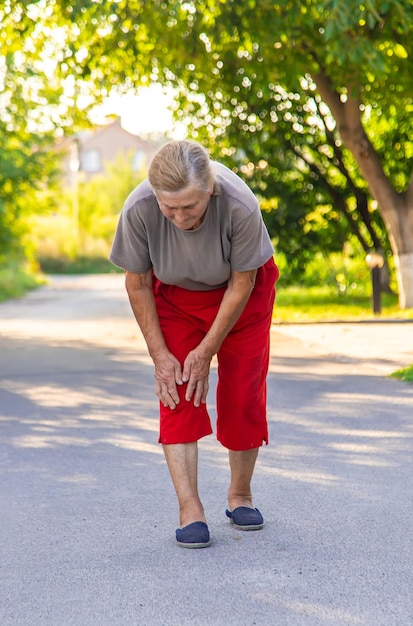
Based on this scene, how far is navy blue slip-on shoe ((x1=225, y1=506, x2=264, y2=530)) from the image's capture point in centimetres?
435

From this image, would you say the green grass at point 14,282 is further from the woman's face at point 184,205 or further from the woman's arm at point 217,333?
the woman's face at point 184,205

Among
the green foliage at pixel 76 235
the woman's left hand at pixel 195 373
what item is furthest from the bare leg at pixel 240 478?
the green foliage at pixel 76 235

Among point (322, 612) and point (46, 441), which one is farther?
point (46, 441)

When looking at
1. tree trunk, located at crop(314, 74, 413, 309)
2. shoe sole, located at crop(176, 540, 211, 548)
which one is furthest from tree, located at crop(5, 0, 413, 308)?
shoe sole, located at crop(176, 540, 211, 548)

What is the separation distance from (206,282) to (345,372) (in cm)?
511


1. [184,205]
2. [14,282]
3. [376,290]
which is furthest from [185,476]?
[14,282]

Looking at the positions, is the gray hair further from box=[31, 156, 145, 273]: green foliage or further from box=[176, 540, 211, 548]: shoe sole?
box=[31, 156, 145, 273]: green foliage

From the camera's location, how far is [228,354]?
427 centimetres

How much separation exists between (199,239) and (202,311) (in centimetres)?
37

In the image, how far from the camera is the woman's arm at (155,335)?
13.6 feet

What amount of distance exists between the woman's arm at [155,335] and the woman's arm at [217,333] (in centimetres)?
5

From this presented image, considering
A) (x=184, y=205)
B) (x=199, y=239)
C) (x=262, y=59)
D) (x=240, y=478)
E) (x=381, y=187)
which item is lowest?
(x=240, y=478)

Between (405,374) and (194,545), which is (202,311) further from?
(405,374)

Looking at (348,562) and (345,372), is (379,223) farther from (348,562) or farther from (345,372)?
(348,562)
